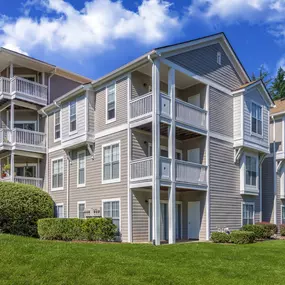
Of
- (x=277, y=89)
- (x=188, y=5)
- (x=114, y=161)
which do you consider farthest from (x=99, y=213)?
(x=277, y=89)

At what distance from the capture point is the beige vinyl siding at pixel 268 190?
24797 mm

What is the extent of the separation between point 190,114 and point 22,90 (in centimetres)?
1149

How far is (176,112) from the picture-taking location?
1797 cm

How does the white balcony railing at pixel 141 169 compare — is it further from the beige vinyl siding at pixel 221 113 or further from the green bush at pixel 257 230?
the green bush at pixel 257 230

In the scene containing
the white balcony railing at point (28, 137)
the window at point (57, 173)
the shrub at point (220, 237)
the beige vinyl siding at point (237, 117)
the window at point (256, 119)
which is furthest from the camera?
the white balcony railing at point (28, 137)

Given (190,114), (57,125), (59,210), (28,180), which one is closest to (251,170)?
(190,114)

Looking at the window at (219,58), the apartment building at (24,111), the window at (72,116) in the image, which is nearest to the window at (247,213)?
the window at (219,58)

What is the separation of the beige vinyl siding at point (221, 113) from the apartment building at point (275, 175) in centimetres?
570

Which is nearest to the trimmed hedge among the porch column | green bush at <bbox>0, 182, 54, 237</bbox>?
green bush at <bbox>0, 182, 54, 237</bbox>

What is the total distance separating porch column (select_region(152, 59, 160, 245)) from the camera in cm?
1608

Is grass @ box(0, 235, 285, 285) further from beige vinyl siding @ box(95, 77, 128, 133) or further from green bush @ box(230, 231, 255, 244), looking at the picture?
beige vinyl siding @ box(95, 77, 128, 133)

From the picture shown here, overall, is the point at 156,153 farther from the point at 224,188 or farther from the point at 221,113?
the point at 221,113

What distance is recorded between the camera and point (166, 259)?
11.3 m

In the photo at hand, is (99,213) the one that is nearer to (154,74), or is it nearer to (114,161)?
(114,161)
